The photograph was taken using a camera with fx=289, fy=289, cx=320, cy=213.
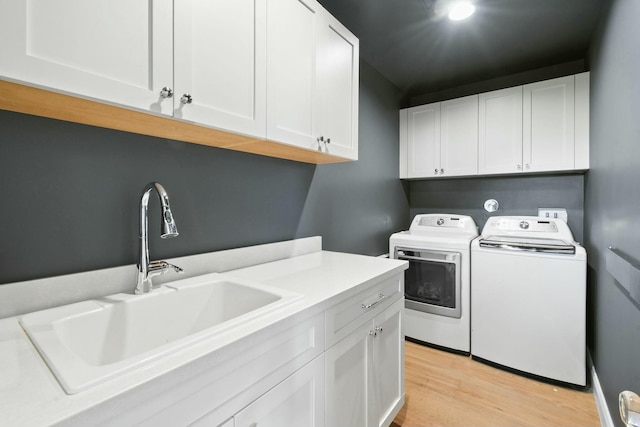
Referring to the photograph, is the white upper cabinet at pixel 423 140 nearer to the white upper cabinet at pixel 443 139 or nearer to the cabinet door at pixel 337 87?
the white upper cabinet at pixel 443 139

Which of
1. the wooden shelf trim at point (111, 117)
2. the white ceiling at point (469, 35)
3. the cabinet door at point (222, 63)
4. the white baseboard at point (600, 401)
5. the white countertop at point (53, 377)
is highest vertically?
the white ceiling at point (469, 35)

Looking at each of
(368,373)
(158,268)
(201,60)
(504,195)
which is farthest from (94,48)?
(504,195)

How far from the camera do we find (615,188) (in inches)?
58.8

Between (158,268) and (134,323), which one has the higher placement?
(158,268)

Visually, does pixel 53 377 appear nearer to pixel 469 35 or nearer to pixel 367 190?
pixel 367 190

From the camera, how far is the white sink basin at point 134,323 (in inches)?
23.1

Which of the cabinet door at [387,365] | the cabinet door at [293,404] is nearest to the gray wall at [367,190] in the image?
the cabinet door at [387,365]

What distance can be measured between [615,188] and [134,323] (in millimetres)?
2269

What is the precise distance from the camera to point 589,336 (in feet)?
7.14

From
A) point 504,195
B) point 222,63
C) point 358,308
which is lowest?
point 358,308

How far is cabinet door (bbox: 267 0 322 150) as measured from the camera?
1.24 m

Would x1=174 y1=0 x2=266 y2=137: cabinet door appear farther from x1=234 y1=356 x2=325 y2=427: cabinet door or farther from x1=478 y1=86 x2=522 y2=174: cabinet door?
x1=478 y1=86 x2=522 y2=174: cabinet door

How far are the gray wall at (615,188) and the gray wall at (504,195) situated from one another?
51cm

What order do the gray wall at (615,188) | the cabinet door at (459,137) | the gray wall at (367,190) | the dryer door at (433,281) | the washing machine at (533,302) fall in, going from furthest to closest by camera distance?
the cabinet door at (459,137) < the dryer door at (433,281) < the gray wall at (367,190) < the washing machine at (533,302) < the gray wall at (615,188)
